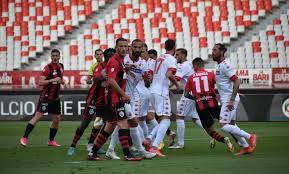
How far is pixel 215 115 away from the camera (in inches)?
604

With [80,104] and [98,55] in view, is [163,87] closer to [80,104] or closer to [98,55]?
[98,55]

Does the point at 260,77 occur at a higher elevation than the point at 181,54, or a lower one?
lower

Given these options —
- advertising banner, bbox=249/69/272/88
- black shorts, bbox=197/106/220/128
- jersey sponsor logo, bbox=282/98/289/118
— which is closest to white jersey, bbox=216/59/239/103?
black shorts, bbox=197/106/220/128

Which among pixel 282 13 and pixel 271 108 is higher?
pixel 282 13

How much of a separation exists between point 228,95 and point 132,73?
1.96 m

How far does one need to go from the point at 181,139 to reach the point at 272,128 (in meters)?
6.39

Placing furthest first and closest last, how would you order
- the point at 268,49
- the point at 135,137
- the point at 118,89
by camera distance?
the point at 268,49 < the point at 135,137 < the point at 118,89

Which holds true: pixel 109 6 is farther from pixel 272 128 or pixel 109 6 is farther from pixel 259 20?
pixel 272 128

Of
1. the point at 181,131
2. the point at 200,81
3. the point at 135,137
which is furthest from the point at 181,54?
the point at 135,137

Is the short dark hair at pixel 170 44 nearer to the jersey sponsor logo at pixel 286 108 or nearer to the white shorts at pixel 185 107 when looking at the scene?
the white shorts at pixel 185 107

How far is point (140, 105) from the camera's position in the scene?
15.9 m

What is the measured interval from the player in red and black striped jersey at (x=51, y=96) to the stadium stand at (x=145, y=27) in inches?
539

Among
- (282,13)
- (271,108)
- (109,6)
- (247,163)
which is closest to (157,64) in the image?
(247,163)

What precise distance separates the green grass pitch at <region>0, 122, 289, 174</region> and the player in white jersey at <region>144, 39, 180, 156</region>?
0.52m
